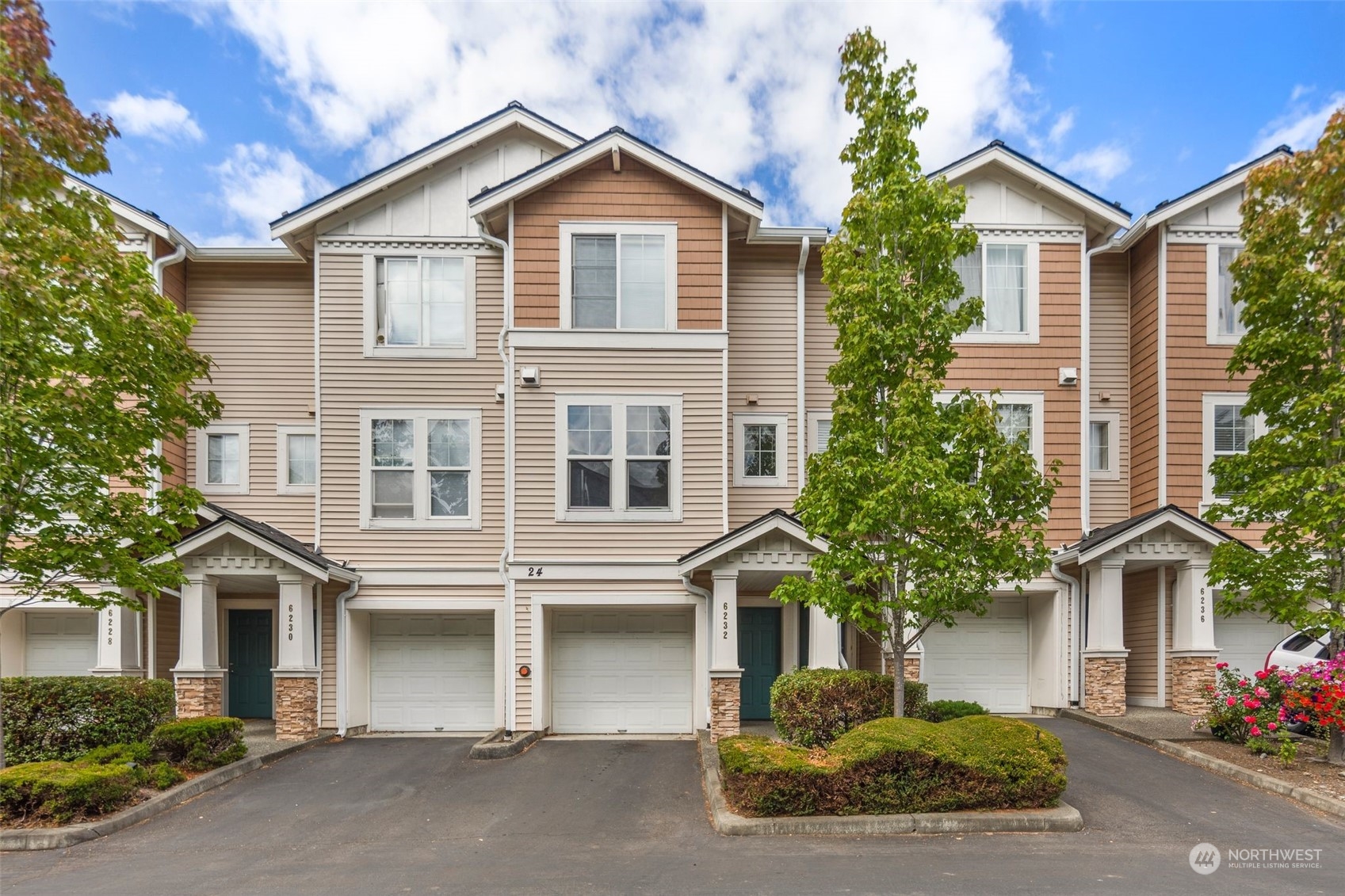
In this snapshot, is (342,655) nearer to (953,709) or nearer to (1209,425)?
(953,709)

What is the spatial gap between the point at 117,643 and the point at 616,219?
10570mm

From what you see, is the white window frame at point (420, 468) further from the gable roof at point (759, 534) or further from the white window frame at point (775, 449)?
the white window frame at point (775, 449)

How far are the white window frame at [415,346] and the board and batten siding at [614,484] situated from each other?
4.91 feet

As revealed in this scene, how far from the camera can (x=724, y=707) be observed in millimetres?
11555

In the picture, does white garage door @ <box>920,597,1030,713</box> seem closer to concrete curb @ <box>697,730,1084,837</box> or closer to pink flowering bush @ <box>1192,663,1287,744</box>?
pink flowering bush @ <box>1192,663,1287,744</box>

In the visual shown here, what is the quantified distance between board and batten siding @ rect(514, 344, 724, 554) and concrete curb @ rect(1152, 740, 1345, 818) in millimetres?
6803

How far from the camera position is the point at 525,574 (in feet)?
41.2

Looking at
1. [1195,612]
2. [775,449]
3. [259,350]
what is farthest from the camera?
[259,350]

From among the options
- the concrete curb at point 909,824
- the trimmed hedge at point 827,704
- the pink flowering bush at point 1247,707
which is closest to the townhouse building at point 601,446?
the trimmed hedge at point 827,704

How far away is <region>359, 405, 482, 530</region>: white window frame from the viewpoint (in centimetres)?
1335

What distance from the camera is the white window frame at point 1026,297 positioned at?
14.0m

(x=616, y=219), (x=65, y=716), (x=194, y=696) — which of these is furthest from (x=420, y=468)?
(x=65, y=716)

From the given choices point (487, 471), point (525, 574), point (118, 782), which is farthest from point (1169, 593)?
point (118, 782)

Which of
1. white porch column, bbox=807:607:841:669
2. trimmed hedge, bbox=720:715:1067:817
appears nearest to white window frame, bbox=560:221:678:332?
white porch column, bbox=807:607:841:669
